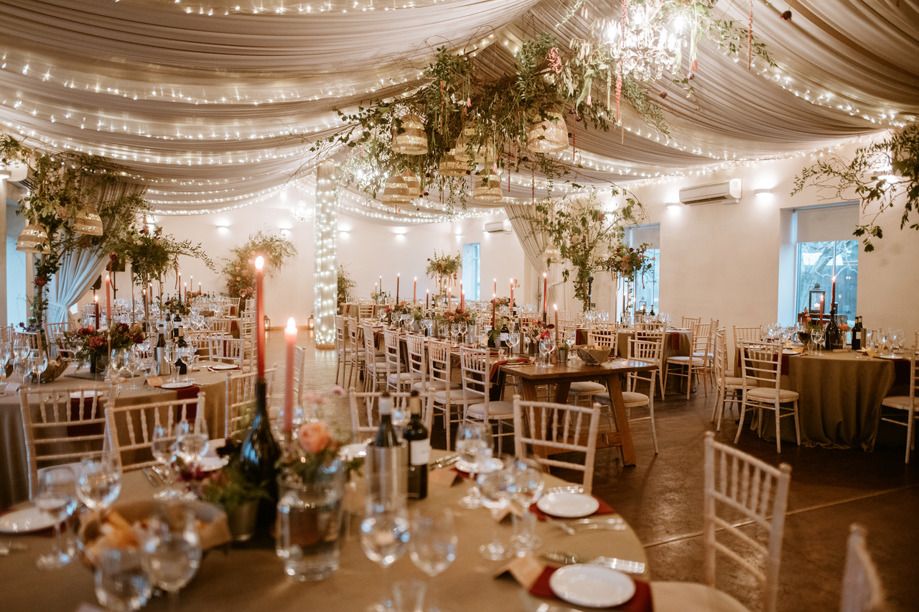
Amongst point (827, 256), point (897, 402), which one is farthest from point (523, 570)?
point (827, 256)

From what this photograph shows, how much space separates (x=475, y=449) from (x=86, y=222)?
6245mm

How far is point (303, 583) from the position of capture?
1411 mm

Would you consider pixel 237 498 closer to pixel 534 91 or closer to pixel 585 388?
pixel 534 91

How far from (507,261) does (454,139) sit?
32.8 ft

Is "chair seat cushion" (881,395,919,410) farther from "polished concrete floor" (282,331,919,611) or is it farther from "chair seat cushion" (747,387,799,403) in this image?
"chair seat cushion" (747,387,799,403)

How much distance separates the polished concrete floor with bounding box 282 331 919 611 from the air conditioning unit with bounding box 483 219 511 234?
30.6 ft

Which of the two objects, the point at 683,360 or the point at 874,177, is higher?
the point at 874,177

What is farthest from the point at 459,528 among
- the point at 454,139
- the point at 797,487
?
the point at 454,139

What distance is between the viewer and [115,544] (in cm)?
126

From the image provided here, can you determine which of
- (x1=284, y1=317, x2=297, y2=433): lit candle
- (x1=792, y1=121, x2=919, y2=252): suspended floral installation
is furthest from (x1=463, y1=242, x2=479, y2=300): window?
(x1=284, y1=317, x2=297, y2=433): lit candle

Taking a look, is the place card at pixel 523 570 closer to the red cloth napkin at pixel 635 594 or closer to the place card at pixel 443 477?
the red cloth napkin at pixel 635 594

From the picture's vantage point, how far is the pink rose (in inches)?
60.2

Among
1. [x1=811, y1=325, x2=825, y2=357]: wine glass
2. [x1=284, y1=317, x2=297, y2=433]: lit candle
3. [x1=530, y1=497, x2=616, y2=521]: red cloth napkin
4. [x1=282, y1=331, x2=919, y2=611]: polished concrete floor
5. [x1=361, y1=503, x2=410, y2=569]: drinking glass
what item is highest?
[x1=284, y1=317, x2=297, y2=433]: lit candle

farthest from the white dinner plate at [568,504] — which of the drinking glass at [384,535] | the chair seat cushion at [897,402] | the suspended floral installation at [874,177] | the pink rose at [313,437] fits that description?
the suspended floral installation at [874,177]
